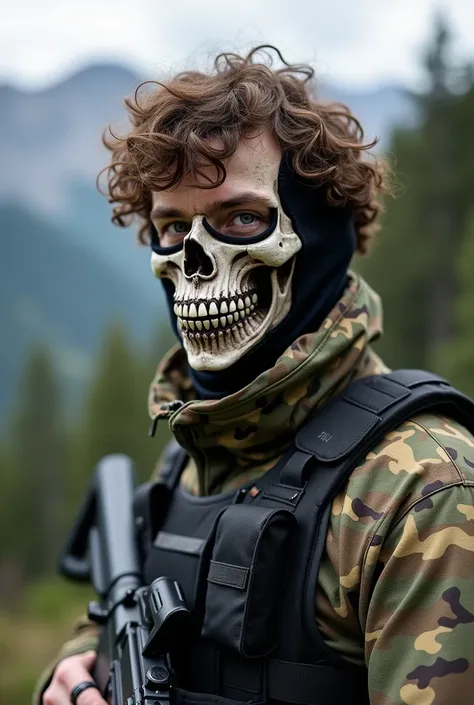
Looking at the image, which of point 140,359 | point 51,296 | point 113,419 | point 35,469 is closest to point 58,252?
point 51,296

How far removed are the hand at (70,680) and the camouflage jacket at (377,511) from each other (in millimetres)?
1006

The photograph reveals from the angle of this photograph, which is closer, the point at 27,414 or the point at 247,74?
Answer: the point at 247,74

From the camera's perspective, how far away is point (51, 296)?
134 m

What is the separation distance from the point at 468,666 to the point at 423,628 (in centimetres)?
16

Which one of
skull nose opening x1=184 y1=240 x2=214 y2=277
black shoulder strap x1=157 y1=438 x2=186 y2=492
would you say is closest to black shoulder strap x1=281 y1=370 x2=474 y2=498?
skull nose opening x1=184 y1=240 x2=214 y2=277

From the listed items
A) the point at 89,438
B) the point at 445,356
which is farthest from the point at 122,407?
the point at 445,356

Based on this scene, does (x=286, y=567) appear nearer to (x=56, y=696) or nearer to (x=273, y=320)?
(x=273, y=320)

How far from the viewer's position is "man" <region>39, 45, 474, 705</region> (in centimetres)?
267

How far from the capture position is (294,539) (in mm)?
2797

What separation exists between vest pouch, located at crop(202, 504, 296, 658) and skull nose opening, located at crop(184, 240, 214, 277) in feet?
3.21

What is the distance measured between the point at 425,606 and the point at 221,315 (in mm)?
1347

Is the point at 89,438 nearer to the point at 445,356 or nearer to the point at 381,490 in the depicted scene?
the point at 445,356

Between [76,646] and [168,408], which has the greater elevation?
[168,408]

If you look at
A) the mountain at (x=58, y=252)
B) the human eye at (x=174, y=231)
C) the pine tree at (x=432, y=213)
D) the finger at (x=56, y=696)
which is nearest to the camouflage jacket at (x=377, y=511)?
the human eye at (x=174, y=231)
